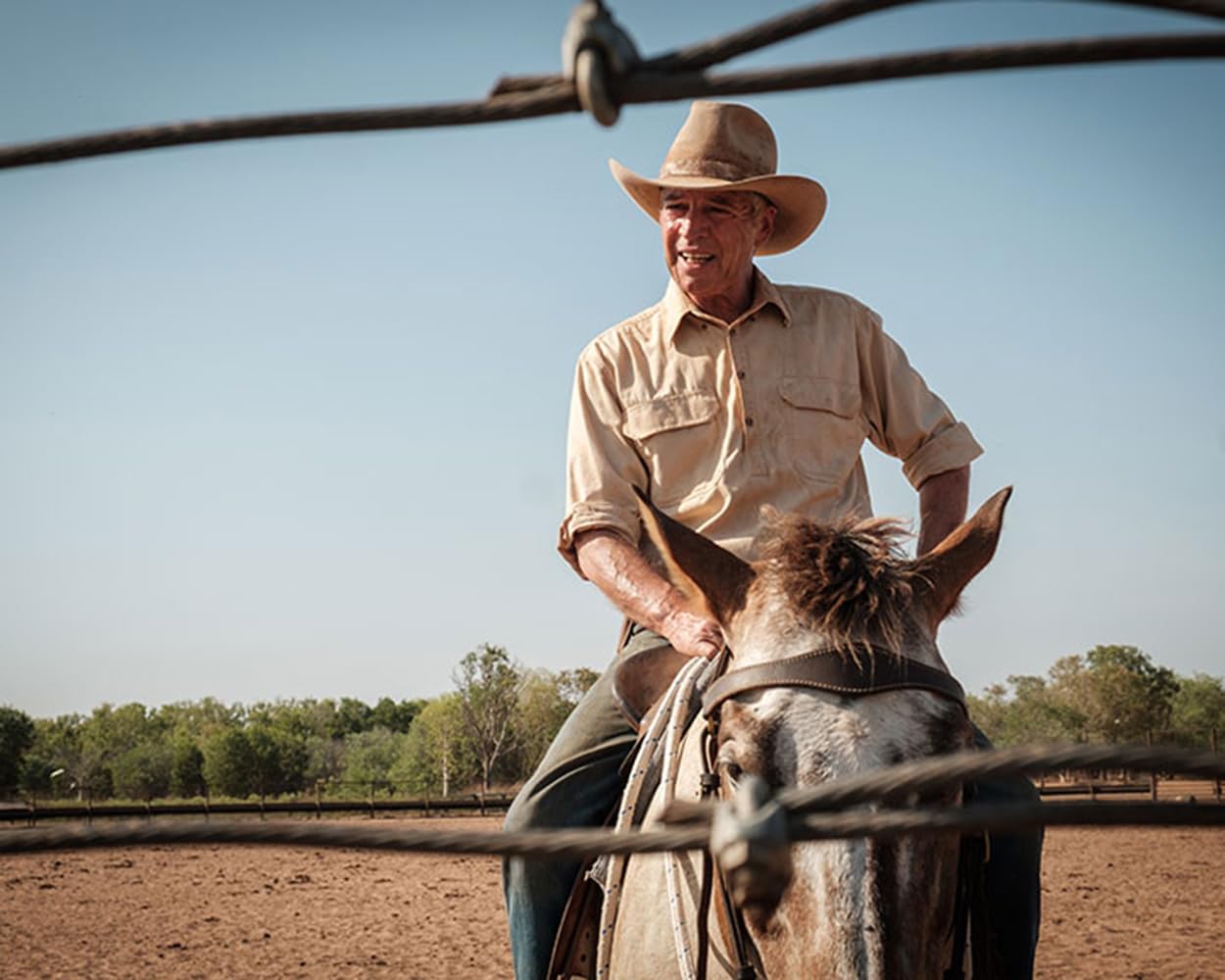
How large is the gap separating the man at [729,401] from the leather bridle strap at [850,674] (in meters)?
1.12

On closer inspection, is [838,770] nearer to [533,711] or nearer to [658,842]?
[658,842]

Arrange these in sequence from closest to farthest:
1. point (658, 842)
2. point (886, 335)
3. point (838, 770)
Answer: point (658, 842) < point (838, 770) < point (886, 335)

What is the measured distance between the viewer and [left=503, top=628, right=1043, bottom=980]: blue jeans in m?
3.43

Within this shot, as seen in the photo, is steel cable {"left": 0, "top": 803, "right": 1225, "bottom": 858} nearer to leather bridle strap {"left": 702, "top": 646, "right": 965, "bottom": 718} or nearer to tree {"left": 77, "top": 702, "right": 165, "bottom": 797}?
leather bridle strap {"left": 702, "top": 646, "right": 965, "bottom": 718}

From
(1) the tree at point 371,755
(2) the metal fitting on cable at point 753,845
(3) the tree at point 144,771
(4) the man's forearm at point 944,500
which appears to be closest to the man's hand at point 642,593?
(4) the man's forearm at point 944,500

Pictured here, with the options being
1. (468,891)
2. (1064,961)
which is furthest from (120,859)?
(1064,961)

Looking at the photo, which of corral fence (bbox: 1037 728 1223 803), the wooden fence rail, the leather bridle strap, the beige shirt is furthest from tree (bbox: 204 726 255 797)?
the leather bridle strap

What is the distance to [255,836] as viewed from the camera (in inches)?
55.3

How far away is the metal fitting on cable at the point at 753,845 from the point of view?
122cm

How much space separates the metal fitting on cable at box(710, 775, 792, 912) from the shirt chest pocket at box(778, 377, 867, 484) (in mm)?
2908

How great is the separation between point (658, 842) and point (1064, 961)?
1225 centimetres

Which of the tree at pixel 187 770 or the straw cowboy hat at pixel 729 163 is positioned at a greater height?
the straw cowboy hat at pixel 729 163

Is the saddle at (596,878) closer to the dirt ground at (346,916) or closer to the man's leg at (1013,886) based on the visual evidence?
the man's leg at (1013,886)

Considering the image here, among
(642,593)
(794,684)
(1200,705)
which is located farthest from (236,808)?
(1200,705)
